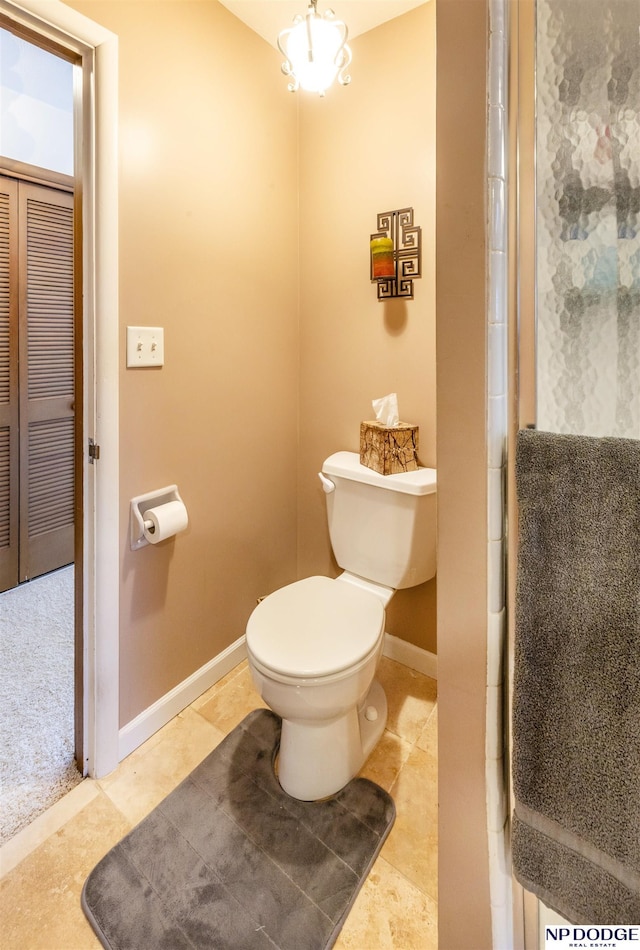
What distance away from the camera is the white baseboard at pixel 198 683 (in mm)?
1414

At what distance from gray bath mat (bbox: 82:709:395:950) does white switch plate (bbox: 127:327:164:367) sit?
4.00ft

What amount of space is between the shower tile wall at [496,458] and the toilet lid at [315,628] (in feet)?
1.82

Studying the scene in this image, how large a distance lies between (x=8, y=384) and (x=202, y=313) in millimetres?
1333

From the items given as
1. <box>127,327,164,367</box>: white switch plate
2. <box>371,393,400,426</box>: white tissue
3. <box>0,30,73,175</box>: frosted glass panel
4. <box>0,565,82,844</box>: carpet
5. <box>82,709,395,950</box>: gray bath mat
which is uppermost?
<box>0,30,73,175</box>: frosted glass panel

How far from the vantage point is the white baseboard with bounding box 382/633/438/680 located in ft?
5.80

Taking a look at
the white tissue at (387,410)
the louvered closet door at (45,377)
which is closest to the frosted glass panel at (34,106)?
the louvered closet door at (45,377)

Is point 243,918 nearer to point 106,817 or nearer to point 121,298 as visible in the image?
point 106,817

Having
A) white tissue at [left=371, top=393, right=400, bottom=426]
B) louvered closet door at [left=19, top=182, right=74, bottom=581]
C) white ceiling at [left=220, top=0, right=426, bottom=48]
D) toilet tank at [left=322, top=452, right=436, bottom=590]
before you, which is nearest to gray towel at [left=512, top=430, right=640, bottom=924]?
toilet tank at [left=322, top=452, right=436, bottom=590]

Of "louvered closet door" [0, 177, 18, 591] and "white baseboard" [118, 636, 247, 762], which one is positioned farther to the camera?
"louvered closet door" [0, 177, 18, 591]

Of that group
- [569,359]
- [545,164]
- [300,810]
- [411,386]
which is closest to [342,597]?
[300,810]

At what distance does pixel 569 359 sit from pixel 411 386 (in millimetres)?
1090

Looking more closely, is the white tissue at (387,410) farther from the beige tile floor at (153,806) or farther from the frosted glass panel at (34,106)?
the frosted glass panel at (34,106)

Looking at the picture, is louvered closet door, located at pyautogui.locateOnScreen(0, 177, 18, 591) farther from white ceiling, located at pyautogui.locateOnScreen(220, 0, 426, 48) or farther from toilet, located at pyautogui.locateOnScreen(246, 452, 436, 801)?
toilet, located at pyautogui.locateOnScreen(246, 452, 436, 801)

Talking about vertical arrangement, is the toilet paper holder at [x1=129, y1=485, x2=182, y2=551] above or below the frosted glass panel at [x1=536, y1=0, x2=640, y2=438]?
below
